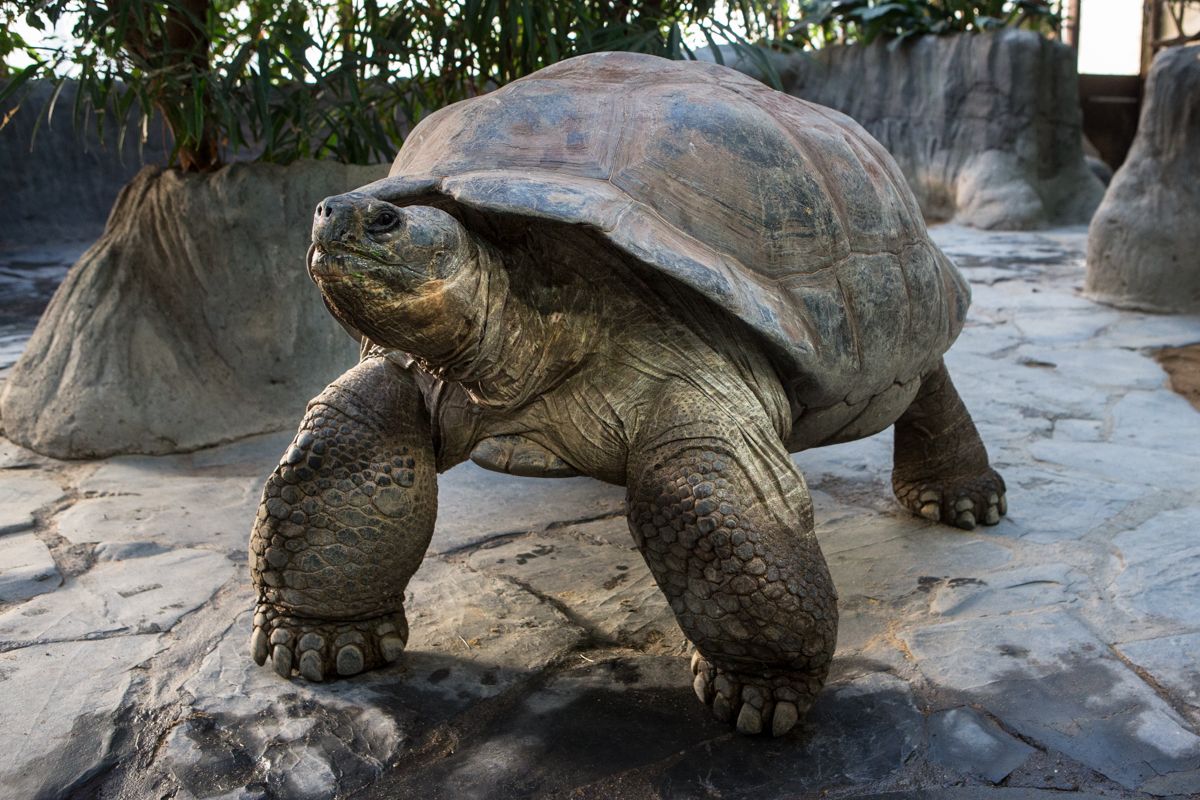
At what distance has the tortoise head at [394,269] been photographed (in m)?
1.85

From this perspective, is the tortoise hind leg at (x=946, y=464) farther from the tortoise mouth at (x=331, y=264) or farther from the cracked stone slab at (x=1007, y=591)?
the tortoise mouth at (x=331, y=264)

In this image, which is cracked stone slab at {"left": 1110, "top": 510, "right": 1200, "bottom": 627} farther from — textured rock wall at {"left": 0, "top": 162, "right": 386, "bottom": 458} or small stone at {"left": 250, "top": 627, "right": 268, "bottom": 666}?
textured rock wall at {"left": 0, "top": 162, "right": 386, "bottom": 458}

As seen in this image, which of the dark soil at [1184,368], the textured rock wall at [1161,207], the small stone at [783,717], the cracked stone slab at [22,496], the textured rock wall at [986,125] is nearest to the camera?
the small stone at [783,717]

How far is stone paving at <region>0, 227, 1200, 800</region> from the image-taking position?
2.02 meters

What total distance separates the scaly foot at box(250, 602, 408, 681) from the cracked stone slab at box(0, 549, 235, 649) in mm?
378

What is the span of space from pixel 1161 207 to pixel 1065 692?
5.47 meters

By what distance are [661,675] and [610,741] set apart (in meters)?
0.30

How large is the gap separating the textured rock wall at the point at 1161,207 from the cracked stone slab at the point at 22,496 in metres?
5.98

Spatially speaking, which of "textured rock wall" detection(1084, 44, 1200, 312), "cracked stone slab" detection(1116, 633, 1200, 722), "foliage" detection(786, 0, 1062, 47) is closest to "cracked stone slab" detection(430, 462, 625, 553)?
"cracked stone slab" detection(1116, 633, 1200, 722)

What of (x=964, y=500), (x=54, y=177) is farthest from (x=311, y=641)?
(x=54, y=177)

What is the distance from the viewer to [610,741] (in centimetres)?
212

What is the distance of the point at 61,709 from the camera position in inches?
87.9


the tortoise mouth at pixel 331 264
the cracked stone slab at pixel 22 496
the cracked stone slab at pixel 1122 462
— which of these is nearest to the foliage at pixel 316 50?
the cracked stone slab at pixel 22 496

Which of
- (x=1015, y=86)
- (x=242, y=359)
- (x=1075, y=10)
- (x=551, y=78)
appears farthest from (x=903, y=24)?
(x=551, y=78)
